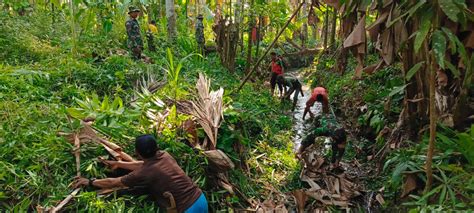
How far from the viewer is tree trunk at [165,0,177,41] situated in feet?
32.2

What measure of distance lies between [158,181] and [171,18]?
288 inches

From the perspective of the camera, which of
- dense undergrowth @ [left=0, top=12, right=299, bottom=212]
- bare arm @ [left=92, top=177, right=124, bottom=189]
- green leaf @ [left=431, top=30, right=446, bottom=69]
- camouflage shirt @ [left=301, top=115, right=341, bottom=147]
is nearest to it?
green leaf @ [left=431, top=30, right=446, bottom=69]

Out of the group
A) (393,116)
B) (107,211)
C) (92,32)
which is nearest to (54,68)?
(92,32)

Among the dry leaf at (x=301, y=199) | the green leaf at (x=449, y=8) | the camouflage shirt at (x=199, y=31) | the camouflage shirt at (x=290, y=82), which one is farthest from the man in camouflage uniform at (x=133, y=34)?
the green leaf at (x=449, y=8)

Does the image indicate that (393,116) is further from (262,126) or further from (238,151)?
Result: (238,151)

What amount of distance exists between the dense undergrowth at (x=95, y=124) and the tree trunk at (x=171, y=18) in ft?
5.32

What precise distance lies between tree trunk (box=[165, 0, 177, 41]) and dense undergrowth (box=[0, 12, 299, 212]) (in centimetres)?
162

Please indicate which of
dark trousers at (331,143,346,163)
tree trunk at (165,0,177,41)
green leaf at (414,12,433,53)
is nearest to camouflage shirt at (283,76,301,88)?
tree trunk at (165,0,177,41)

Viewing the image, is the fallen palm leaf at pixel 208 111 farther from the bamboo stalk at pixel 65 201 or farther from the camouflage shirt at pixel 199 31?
the camouflage shirt at pixel 199 31

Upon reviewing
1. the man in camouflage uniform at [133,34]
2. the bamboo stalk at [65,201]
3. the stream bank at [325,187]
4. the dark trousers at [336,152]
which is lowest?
the stream bank at [325,187]

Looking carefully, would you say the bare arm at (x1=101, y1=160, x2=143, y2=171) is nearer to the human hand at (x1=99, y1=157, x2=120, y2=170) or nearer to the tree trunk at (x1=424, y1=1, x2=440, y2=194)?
the human hand at (x1=99, y1=157, x2=120, y2=170)

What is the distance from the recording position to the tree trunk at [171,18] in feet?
32.2

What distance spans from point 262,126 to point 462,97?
2.99m

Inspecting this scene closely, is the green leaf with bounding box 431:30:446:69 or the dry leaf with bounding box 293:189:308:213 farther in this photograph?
the dry leaf with bounding box 293:189:308:213
